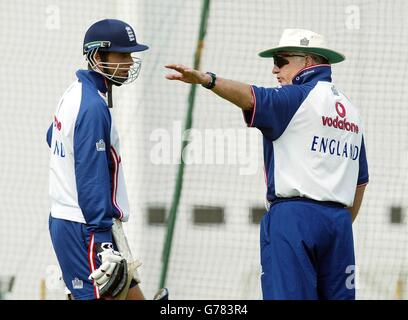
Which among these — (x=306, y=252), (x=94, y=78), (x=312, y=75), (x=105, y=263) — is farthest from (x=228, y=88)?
(x=105, y=263)

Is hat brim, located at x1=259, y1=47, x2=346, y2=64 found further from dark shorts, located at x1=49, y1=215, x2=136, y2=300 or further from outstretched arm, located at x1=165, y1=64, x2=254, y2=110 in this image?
dark shorts, located at x1=49, y1=215, x2=136, y2=300

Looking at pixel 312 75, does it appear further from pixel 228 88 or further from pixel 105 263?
pixel 105 263

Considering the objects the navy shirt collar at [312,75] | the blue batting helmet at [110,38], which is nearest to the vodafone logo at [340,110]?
the navy shirt collar at [312,75]

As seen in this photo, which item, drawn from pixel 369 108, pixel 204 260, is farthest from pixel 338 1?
pixel 204 260

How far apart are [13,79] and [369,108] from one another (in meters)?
3.28

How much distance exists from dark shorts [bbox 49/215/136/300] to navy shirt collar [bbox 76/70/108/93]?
79 centimetres

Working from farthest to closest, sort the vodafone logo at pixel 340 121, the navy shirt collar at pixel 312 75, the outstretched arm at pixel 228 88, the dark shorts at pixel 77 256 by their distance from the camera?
the navy shirt collar at pixel 312 75
the vodafone logo at pixel 340 121
the dark shorts at pixel 77 256
the outstretched arm at pixel 228 88

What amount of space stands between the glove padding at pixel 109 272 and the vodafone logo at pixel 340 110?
58.2 inches

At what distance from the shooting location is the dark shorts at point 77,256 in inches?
236

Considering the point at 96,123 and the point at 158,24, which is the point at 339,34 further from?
the point at 96,123

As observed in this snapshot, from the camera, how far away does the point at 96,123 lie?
5965mm

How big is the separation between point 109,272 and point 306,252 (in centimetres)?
108

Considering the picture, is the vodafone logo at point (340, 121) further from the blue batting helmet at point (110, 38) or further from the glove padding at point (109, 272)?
the glove padding at point (109, 272)

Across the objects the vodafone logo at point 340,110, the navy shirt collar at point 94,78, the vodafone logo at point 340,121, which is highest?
the navy shirt collar at point 94,78
